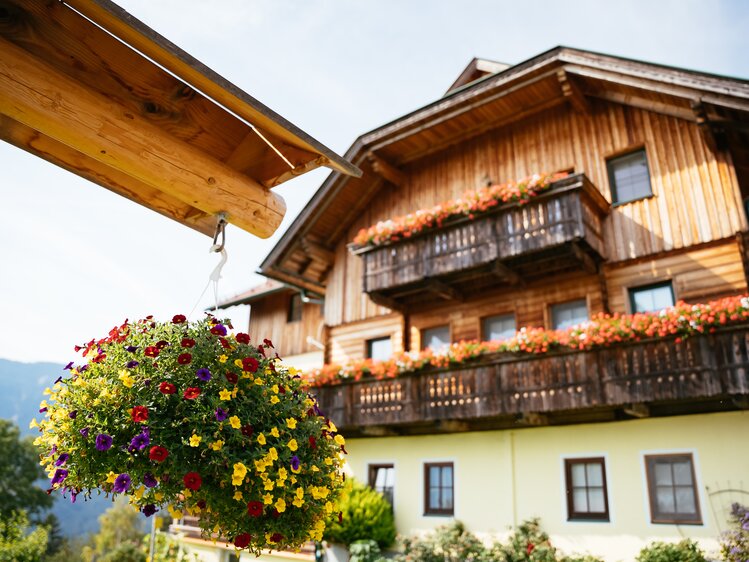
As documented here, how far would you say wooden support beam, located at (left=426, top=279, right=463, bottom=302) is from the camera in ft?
53.9

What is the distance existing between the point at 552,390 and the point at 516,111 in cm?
826

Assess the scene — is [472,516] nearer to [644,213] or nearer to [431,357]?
[431,357]

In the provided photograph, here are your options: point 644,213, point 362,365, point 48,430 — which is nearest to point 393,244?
point 362,365

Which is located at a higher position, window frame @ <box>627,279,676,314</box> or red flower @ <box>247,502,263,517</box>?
window frame @ <box>627,279,676,314</box>

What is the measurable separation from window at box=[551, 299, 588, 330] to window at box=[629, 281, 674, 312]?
112 centimetres

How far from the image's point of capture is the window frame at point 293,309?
23.2m

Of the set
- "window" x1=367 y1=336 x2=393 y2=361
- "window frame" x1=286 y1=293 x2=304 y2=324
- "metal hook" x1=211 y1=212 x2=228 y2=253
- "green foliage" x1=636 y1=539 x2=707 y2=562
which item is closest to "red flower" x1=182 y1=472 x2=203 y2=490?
"metal hook" x1=211 y1=212 x2=228 y2=253

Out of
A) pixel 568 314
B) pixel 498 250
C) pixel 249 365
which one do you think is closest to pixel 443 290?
pixel 498 250

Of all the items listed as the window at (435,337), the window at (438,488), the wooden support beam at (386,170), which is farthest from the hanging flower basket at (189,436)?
the wooden support beam at (386,170)

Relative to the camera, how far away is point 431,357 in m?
15.3

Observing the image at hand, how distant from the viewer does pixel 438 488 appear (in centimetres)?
1600

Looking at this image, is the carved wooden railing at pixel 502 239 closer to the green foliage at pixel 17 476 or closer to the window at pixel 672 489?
the window at pixel 672 489

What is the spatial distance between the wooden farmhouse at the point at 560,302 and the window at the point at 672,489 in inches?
1.1

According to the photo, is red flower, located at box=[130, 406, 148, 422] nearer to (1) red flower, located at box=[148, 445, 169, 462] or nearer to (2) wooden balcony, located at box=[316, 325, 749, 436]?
(1) red flower, located at box=[148, 445, 169, 462]
